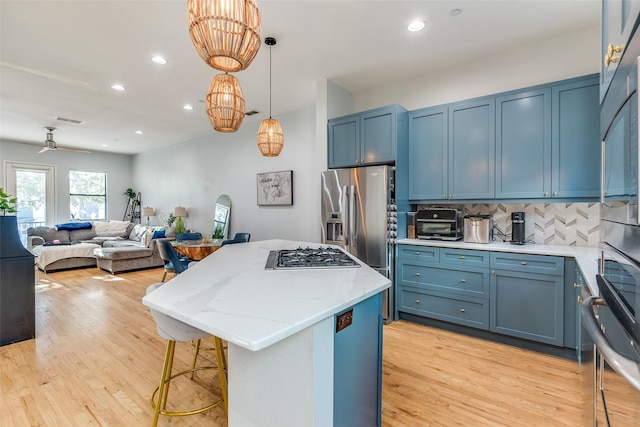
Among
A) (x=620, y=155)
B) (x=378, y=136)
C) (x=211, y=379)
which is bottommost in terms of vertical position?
(x=211, y=379)

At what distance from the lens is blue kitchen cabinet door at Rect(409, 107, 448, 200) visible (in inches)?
131

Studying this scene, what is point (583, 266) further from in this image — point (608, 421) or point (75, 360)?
point (75, 360)

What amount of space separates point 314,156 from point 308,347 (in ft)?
12.7

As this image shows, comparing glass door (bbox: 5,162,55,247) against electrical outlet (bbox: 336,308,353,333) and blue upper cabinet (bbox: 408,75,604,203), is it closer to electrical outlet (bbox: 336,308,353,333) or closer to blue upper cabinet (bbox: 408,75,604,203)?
blue upper cabinet (bbox: 408,75,604,203)

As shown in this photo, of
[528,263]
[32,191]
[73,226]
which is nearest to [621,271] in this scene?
[528,263]

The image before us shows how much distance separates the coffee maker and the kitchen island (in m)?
2.19

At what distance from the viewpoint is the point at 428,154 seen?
3.43 m

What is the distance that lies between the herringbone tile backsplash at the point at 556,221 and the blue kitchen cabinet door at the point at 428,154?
0.63m

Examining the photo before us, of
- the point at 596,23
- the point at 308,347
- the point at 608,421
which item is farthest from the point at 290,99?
the point at 608,421

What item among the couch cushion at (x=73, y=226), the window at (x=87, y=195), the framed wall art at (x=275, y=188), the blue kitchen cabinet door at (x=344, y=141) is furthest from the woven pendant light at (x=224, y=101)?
the window at (x=87, y=195)

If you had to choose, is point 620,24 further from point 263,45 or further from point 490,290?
point 263,45

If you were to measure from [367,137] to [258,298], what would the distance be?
2.81 meters

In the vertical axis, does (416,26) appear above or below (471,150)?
above

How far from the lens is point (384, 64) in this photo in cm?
342
